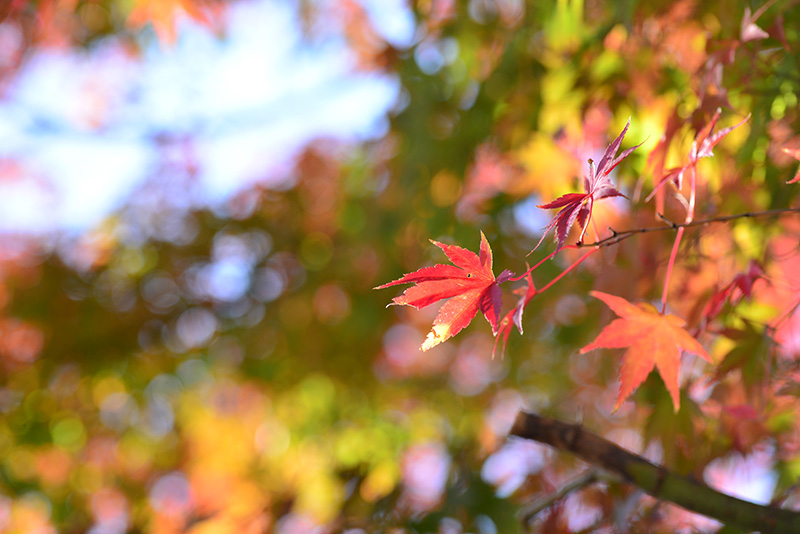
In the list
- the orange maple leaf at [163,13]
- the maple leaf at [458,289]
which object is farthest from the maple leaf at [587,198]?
the orange maple leaf at [163,13]

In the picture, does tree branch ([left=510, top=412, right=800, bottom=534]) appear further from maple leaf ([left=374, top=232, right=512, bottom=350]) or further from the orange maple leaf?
the orange maple leaf

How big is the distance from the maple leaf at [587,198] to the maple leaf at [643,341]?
116 millimetres

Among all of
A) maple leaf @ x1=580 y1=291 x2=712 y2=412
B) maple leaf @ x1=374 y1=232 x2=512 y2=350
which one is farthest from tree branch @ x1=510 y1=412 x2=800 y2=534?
maple leaf @ x1=374 y1=232 x2=512 y2=350

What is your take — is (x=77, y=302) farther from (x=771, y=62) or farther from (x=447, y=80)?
(x=771, y=62)

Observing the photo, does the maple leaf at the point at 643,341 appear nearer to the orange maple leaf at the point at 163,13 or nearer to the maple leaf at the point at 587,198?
the maple leaf at the point at 587,198

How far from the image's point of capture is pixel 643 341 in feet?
2.10

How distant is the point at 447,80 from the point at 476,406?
88.9 inches

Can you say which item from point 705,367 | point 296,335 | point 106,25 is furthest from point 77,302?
point 705,367

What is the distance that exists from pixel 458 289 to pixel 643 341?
0.23 metres

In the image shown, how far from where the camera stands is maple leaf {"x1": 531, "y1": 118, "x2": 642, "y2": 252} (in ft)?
1.68

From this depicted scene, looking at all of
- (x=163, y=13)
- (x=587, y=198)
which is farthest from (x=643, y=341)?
(x=163, y=13)

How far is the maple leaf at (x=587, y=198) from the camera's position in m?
0.51

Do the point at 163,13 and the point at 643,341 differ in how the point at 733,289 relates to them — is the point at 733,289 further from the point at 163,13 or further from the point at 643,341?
the point at 163,13

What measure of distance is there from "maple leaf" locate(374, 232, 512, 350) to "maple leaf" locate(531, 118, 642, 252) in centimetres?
7
